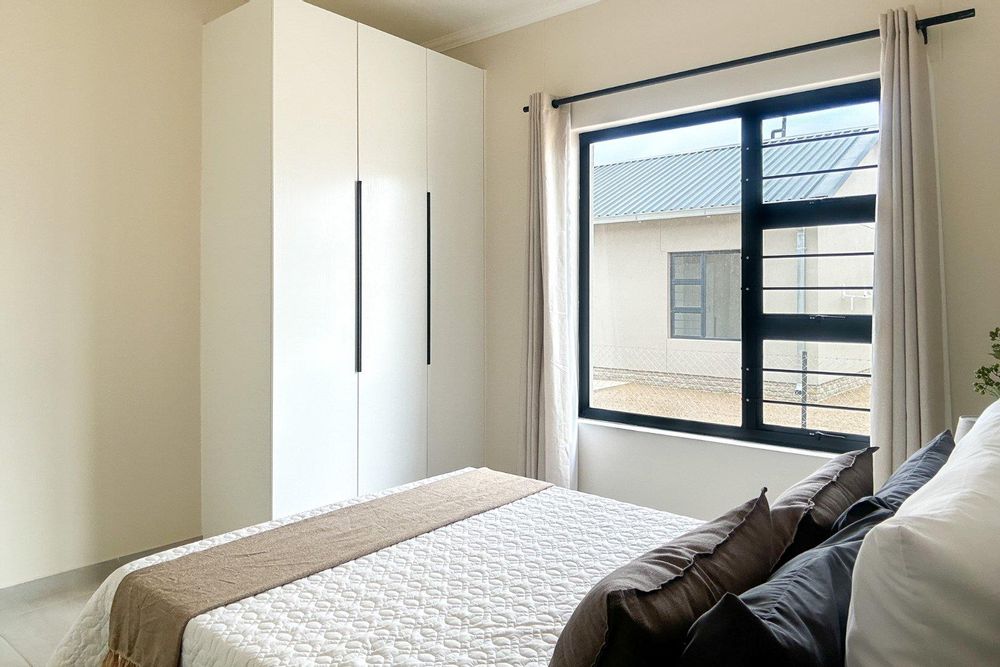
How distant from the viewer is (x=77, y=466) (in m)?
2.99

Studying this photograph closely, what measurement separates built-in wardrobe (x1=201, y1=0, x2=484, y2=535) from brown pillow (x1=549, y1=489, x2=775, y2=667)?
7.33 feet

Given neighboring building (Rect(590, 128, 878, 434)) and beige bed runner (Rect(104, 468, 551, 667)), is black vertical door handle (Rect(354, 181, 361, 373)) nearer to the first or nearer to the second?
beige bed runner (Rect(104, 468, 551, 667))

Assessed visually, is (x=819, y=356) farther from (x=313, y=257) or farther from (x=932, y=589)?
(x=932, y=589)

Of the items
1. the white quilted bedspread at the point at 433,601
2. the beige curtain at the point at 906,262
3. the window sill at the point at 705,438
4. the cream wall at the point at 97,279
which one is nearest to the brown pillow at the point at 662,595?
the white quilted bedspread at the point at 433,601

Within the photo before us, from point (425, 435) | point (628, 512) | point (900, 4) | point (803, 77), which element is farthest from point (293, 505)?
point (900, 4)

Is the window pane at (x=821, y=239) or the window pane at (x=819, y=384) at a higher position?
the window pane at (x=821, y=239)

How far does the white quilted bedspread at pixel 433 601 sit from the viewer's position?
1.38 metres

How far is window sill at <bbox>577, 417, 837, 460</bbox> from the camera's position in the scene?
293 cm

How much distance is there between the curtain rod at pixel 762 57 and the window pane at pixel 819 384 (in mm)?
1215

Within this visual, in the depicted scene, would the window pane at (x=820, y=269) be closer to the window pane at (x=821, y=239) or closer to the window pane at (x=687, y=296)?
the window pane at (x=821, y=239)

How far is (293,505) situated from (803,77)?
2864 millimetres

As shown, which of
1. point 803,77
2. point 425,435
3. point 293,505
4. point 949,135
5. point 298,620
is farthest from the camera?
point 425,435

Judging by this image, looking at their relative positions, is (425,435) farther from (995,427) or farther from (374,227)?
(995,427)

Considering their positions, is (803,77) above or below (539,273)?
above
